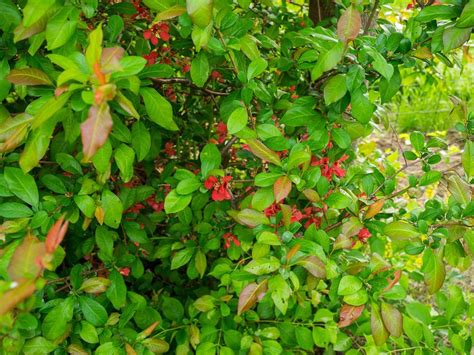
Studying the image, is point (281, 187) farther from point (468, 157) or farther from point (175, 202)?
point (468, 157)

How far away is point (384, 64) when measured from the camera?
1043mm

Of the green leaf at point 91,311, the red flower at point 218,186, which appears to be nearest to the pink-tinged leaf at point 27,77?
the red flower at point 218,186

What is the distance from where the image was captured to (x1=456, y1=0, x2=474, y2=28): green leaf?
97 cm

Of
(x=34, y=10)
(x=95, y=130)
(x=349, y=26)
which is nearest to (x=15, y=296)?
(x=95, y=130)

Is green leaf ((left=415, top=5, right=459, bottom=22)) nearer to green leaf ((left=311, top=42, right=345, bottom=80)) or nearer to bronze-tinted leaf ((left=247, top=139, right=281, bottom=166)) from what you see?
green leaf ((left=311, top=42, right=345, bottom=80))

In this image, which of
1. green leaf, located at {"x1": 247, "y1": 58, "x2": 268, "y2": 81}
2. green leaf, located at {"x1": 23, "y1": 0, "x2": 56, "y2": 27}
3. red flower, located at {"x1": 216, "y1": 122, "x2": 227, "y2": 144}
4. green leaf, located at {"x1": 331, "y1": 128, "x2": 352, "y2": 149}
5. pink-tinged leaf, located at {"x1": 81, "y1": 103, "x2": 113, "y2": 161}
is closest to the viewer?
pink-tinged leaf, located at {"x1": 81, "y1": 103, "x2": 113, "y2": 161}

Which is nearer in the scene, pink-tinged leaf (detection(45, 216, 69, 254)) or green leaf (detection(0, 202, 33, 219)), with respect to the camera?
pink-tinged leaf (detection(45, 216, 69, 254))

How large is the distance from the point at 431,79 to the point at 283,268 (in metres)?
1.03

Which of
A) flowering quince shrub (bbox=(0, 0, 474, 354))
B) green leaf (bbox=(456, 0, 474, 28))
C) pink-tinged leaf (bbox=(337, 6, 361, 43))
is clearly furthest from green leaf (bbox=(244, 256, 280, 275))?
green leaf (bbox=(456, 0, 474, 28))

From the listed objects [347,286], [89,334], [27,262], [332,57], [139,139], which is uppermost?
[332,57]

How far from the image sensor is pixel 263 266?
3.64 ft

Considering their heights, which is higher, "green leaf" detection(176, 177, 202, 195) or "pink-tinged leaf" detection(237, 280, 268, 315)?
"green leaf" detection(176, 177, 202, 195)

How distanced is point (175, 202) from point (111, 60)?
16.2 inches

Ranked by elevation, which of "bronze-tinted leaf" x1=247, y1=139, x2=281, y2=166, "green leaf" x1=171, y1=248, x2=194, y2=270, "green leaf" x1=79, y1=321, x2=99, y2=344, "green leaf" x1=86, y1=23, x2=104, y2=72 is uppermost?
"green leaf" x1=86, y1=23, x2=104, y2=72
